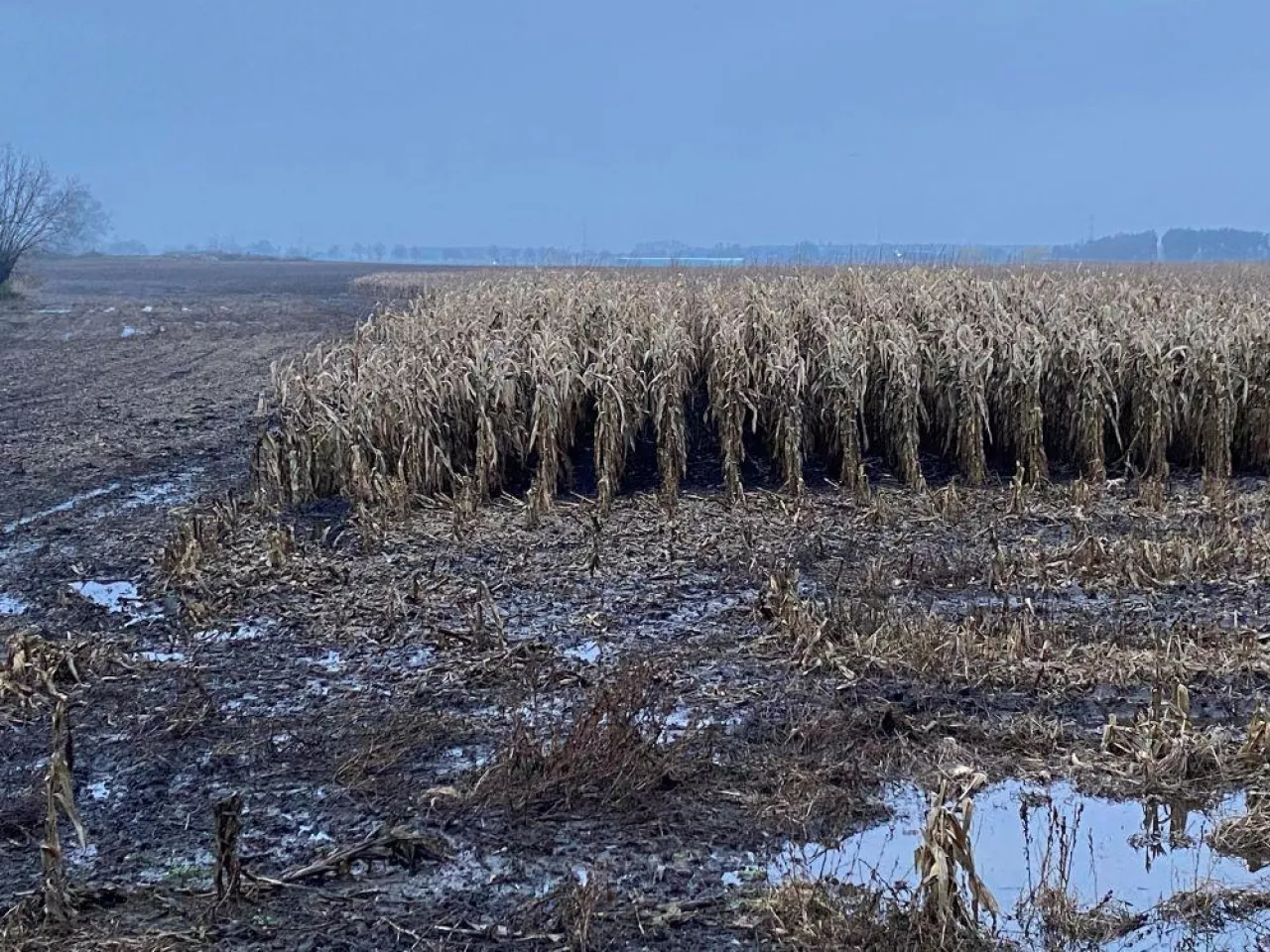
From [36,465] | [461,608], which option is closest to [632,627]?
[461,608]

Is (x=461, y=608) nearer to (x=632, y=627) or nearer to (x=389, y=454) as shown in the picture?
(x=632, y=627)

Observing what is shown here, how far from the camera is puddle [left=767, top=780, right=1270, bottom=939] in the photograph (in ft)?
A: 13.4

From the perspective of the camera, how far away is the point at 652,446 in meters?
10.5

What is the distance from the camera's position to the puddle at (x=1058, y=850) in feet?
13.4

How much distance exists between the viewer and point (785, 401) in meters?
9.79

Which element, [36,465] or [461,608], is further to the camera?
[36,465]

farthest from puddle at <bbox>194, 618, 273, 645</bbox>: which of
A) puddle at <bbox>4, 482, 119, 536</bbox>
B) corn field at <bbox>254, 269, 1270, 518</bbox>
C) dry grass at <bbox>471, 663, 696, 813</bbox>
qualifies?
puddle at <bbox>4, 482, 119, 536</bbox>

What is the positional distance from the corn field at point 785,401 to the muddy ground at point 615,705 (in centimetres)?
39

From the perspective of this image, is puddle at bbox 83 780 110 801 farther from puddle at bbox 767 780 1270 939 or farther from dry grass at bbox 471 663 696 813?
puddle at bbox 767 780 1270 939

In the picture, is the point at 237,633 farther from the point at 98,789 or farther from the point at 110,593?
the point at 98,789

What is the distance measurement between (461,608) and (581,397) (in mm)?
3583

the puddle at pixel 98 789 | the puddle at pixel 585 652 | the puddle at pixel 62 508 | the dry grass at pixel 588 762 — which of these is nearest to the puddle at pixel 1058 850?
the dry grass at pixel 588 762

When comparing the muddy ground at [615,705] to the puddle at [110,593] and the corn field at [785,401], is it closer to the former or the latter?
the puddle at [110,593]

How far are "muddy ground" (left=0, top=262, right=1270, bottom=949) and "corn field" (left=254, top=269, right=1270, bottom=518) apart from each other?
0.39m
